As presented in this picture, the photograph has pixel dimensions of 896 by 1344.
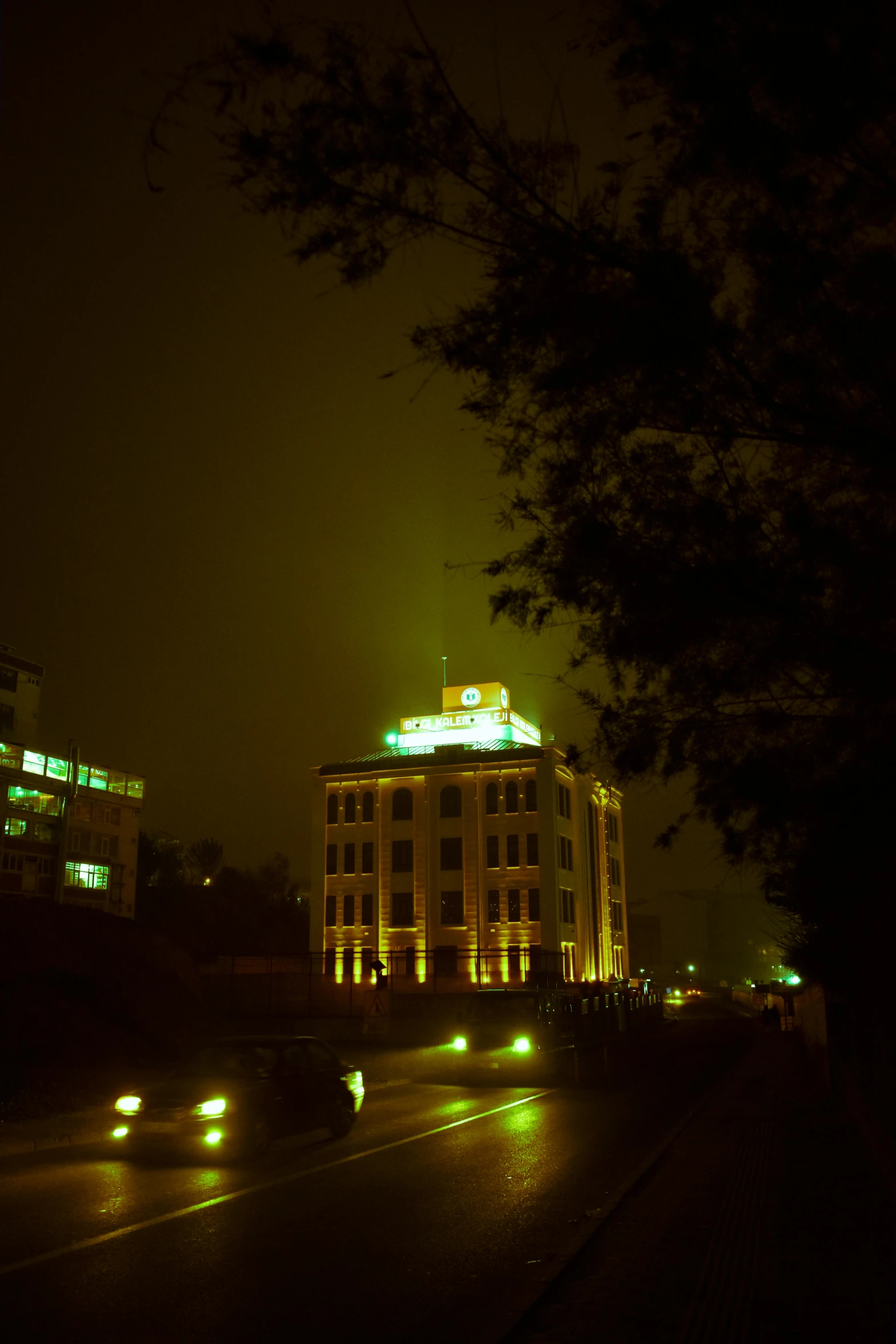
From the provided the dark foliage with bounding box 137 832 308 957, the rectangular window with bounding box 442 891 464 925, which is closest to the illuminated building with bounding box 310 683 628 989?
the rectangular window with bounding box 442 891 464 925

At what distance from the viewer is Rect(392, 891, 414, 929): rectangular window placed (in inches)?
2470

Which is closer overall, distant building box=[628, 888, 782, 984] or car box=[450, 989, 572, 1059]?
car box=[450, 989, 572, 1059]

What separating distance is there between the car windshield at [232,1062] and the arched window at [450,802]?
166 feet

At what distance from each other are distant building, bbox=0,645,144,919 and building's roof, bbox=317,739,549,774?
13766mm

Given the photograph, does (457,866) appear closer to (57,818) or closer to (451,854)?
(451,854)

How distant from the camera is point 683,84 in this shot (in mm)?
6168

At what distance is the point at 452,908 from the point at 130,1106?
51229 mm

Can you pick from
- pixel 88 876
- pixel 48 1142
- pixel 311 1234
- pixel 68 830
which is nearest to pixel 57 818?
pixel 68 830

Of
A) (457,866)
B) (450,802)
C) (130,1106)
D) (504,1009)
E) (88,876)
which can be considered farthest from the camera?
(88,876)

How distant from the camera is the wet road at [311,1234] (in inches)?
246

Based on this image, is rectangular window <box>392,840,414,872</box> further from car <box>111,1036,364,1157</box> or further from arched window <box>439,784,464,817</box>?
car <box>111,1036,364,1157</box>

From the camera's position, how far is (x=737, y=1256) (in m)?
7.75

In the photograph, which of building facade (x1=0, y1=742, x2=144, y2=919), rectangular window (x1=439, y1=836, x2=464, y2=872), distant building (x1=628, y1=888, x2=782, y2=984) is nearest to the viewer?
building facade (x1=0, y1=742, x2=144, y2=919)

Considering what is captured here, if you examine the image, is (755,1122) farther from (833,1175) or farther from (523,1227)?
(523,1227)
